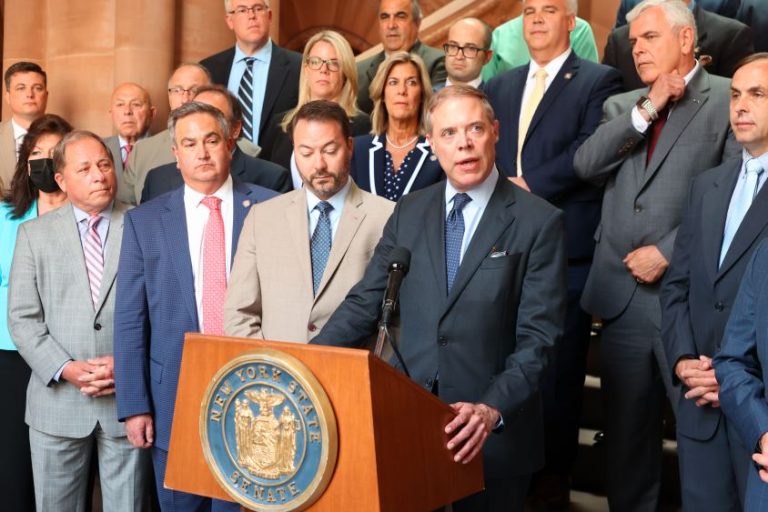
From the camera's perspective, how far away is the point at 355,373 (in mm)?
2514

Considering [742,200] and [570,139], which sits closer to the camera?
[742,200]

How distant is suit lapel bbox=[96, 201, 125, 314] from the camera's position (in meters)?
4.37

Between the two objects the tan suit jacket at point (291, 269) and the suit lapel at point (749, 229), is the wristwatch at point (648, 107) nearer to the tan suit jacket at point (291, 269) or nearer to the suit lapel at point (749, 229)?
the suit lapel at point (749, 229)

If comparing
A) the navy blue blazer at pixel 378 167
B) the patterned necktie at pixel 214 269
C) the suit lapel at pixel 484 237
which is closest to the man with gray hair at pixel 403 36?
the navy blue blazer at pixel 378 167

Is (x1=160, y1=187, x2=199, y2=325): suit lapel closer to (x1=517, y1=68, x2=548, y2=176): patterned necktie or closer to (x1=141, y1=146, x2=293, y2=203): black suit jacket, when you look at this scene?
(x1=141, y1=146, x2=293, y2=203): black suit jacket

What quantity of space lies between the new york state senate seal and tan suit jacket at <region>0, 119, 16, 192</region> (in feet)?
12.4

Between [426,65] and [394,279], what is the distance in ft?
11.0

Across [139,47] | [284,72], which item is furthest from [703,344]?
[139,47]

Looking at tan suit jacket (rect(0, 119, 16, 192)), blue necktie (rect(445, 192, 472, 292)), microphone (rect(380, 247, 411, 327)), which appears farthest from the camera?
tan suit jacket (rect(0, 119, 16, 192))

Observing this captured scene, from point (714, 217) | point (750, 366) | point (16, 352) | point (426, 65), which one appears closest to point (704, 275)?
point (714, 217)

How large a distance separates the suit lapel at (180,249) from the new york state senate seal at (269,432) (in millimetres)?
1400

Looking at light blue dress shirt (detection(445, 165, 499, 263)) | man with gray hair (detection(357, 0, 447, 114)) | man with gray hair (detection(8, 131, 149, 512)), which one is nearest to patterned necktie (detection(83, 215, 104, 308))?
man with gray hair (detection(8, 131, 149, 512))

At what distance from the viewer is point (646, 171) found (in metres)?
4.34

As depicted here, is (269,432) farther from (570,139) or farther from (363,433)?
(570,139)
